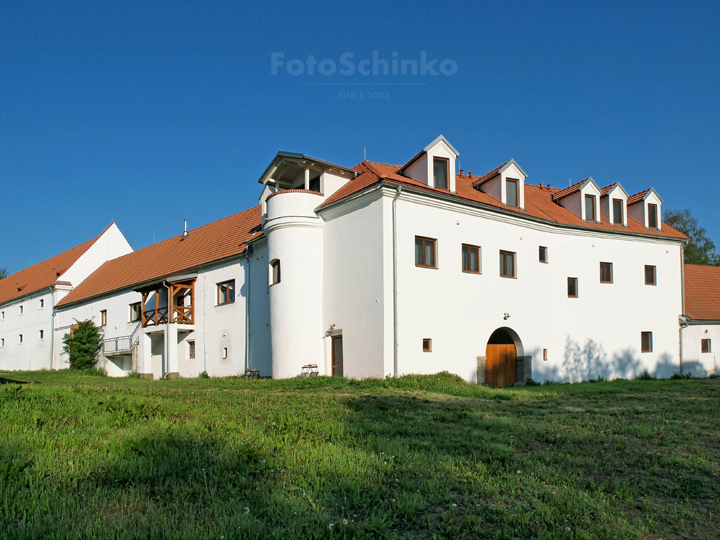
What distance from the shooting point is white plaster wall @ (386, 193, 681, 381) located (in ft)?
61.3

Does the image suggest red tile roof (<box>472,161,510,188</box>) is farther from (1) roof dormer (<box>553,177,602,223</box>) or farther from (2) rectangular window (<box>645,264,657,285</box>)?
(2) rectangular window (<box>645,264,657,285</box>)

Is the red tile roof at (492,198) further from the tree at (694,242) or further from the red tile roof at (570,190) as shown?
the tree at (694,242)

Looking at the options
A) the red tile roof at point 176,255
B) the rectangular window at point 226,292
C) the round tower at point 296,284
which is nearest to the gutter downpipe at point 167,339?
the red tile roof at point 176,255

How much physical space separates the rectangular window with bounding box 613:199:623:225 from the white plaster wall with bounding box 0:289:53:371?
35.3m

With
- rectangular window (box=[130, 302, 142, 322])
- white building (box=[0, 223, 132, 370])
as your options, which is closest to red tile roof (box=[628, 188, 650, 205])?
rectangular window (box=[130, 302, 142, 322])

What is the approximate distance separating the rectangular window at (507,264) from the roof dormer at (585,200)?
528 cm

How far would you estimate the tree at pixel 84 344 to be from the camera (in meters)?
32.6

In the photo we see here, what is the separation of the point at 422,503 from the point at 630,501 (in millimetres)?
2195

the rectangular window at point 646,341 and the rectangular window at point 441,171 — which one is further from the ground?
the rectangular window at point 441,171

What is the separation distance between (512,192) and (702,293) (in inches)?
554

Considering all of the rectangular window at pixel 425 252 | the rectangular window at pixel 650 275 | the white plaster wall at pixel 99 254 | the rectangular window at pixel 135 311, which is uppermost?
the white plaster wall at pixel 99 254

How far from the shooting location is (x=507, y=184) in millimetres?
22797

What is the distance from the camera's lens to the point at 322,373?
2014 centimetres

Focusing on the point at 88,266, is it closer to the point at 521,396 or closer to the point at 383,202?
the point at 383,202
